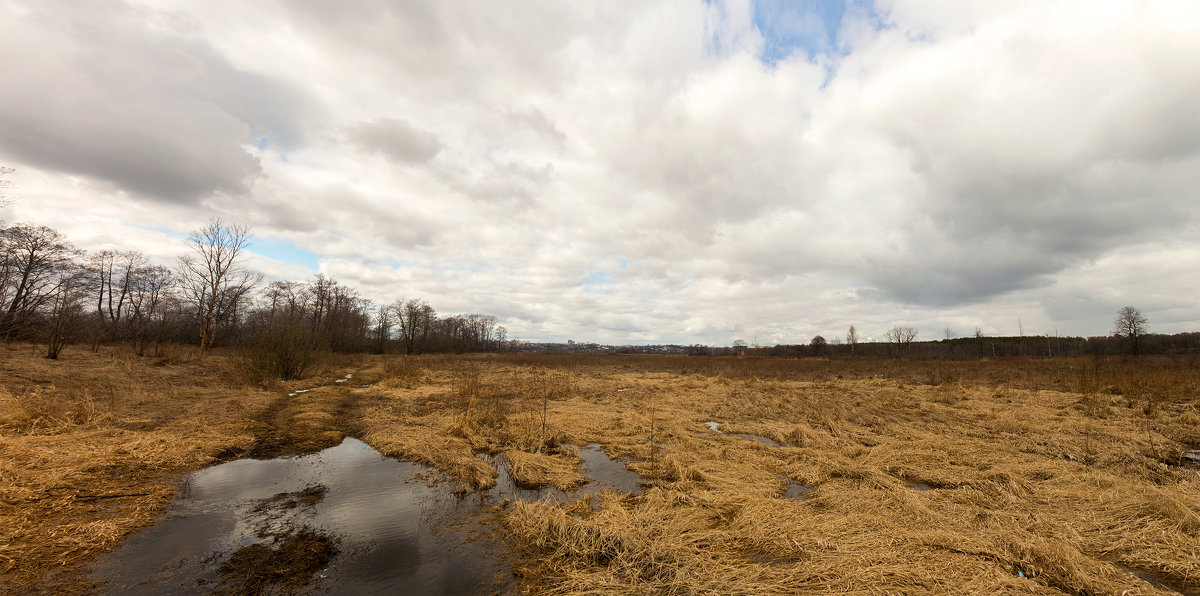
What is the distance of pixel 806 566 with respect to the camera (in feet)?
13.0

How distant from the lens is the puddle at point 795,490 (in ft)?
20.7

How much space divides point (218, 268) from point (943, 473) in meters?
45.6

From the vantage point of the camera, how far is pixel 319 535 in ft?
16.1

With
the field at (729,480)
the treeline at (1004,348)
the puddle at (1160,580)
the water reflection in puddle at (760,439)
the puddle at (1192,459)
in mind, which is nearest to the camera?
the puddle at (1160,580)

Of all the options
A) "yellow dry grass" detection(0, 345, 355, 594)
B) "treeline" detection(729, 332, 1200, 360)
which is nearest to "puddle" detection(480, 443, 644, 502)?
"yellow dry grass" detection(0, 345, 355, 594)

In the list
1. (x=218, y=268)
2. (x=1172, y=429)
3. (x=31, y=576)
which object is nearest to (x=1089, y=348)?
(x=1172, y=429)

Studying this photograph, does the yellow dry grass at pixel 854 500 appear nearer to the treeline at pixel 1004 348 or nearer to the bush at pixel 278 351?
the bush at pixel 278 351

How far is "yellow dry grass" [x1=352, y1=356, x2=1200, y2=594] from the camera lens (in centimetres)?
388

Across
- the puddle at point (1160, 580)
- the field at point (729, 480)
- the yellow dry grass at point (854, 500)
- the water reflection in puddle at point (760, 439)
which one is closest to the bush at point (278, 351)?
the field at point (729, 480)

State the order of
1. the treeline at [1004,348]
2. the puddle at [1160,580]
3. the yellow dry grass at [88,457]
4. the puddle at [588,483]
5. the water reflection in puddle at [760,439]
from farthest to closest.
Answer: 1. the treeline at [1004,348]
2. the water reflection in puddle at [760,439]
3. the puddle at [588,483]
4. the yellow dry grass at [88,457]
5. the puddle at [1160,580]

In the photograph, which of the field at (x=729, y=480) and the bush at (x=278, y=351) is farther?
the bush at (x=278, y=351)

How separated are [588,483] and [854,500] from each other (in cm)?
398

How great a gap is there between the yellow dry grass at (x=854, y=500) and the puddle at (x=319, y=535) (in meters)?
0.69

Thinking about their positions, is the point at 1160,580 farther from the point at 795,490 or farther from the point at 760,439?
the point at 760,439
